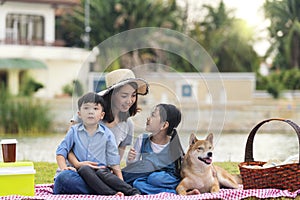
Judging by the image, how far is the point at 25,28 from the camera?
83.1 ft

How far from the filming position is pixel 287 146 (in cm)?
1167

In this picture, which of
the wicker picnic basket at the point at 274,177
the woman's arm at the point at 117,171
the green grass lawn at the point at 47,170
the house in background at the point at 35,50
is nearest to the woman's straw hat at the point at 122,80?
the woman's arm at the point at 117,171

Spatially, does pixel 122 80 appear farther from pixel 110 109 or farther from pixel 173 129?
pixel 173 129

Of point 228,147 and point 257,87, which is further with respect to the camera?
point 257,87

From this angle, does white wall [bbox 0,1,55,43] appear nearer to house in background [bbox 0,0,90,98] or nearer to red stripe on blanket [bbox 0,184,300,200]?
house in background [bbox 0,0,90,98]

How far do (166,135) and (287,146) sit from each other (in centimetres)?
746

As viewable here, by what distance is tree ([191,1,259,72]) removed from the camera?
82.7 feet

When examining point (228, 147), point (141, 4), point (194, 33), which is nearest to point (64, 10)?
point (141, 4)

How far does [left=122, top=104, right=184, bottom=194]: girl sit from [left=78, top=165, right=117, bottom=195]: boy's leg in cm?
26

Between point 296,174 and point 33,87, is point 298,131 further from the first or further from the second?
point 33,87

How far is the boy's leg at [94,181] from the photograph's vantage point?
4.21 meters

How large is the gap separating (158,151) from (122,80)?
0.48 metres

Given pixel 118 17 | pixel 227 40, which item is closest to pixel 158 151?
pixel 227 40

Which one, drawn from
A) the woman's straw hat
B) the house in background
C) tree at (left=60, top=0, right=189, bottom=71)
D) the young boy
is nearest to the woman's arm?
the young boy
